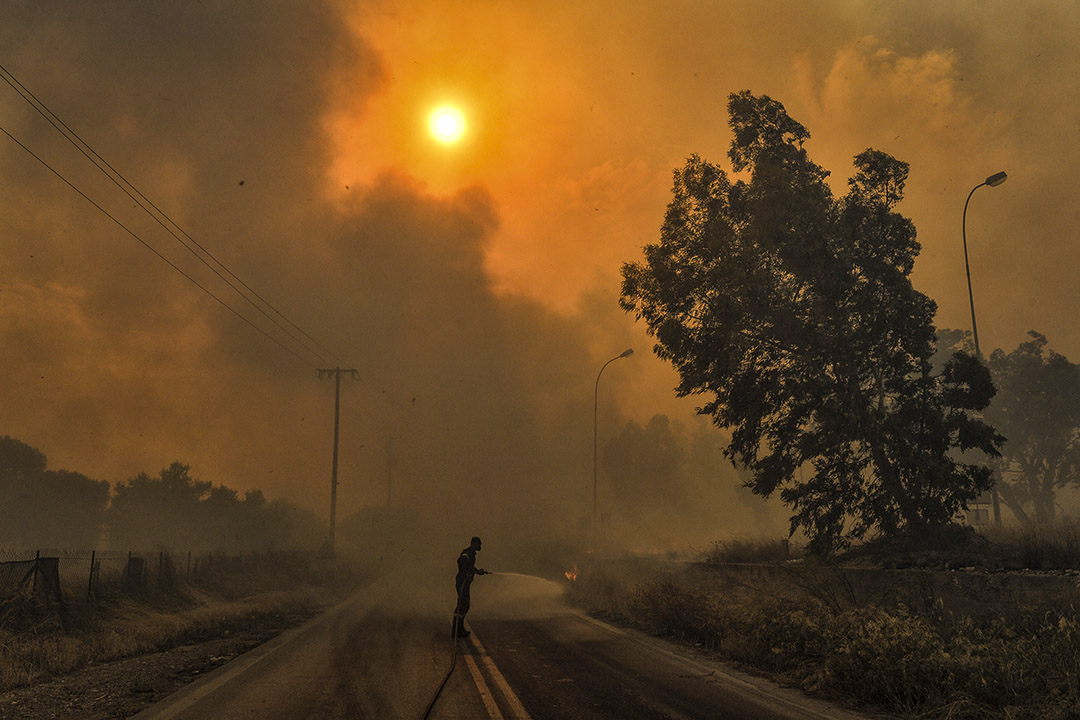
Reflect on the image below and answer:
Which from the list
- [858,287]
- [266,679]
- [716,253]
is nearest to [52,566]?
[266,679]

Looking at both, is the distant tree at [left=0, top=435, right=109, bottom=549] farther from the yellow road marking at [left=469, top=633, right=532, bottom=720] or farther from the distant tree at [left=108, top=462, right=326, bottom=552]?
the yellow road marking at [left=469, top=633, right=532, bottom=720]

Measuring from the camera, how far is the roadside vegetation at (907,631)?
7.09 m

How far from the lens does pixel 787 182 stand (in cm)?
1905

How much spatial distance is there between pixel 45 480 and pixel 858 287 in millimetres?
114984

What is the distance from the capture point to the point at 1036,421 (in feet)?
174

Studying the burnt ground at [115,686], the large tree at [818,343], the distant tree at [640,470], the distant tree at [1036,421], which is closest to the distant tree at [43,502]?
the distant tree at [640,470]

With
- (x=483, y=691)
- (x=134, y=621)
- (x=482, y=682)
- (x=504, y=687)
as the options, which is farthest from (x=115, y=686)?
(x=134, y=621)

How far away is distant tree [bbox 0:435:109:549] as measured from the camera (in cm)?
9075

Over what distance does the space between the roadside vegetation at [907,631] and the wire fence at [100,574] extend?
13.2 meters

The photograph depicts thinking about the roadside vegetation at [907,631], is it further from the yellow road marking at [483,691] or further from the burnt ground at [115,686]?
the burnt ground at [115,686]

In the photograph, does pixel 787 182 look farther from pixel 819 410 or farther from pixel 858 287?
pixel 819 410

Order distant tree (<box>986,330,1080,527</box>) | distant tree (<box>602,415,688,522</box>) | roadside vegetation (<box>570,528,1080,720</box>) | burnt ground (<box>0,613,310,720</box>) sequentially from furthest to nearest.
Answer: distant tree (<box>602,415,688,522</box>) → distant tree (<box>986,330,1080,527</box>) → burnt ground (<box>0,613,310,720</box>) → roadside vegetation (<box>570,528,1080,720</box>)

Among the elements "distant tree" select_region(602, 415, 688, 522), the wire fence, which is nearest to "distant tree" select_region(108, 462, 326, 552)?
"distant tree" select_region(602, 415, 688, 522)

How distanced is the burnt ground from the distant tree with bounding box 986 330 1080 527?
5822 cm
